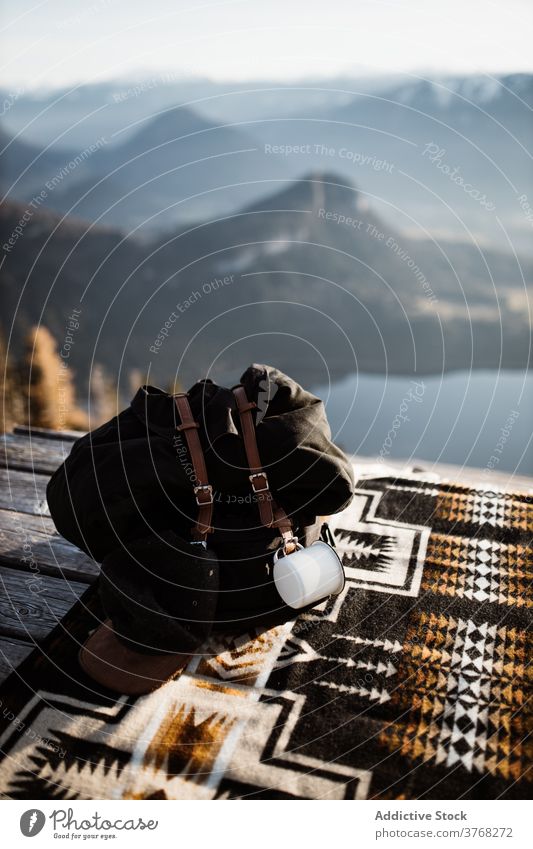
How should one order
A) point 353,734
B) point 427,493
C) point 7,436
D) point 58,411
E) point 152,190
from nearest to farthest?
point 353,734, point 427,493, point 7,436, point 58,411, point 152,190

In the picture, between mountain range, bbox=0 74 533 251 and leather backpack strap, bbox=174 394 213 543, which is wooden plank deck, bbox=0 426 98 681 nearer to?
leather backpack strap, bbox=174 394 213 543

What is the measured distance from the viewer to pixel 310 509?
1465 millimetres

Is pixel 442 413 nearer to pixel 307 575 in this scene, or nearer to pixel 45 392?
pixel 45 392

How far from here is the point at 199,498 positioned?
1.38 meters

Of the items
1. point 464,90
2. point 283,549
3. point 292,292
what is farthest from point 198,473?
point 292,292

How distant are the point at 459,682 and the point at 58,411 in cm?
197

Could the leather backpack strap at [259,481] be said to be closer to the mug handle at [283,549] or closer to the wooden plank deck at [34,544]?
the mug handle at [283,549]

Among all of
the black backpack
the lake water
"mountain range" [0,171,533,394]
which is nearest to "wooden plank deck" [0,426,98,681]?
the black backpack

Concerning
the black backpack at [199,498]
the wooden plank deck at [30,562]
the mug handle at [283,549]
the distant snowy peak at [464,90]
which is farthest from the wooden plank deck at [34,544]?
the distant snowy peak at [464,90]

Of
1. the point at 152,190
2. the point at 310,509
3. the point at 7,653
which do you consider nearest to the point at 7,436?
the point at 7,653

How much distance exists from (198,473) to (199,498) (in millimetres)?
53

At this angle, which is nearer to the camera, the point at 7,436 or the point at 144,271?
the point at 7,436
